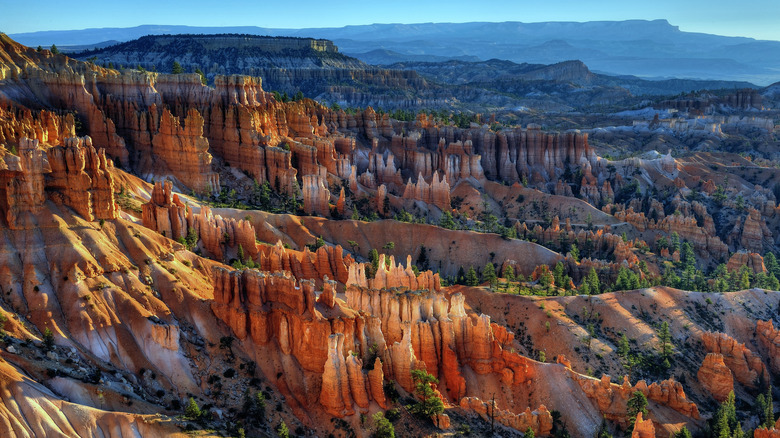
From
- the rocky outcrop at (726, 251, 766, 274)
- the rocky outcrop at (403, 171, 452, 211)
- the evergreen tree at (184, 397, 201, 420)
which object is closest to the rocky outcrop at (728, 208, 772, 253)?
the rocky outcrop at (726, 251, 766, 274)

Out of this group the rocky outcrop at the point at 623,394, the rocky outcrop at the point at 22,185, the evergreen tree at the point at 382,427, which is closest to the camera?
the evergreen tree at the point at 382,427

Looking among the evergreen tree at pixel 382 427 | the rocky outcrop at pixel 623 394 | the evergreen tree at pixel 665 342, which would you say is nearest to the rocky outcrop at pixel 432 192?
the evergreen tree at pixel 665 342

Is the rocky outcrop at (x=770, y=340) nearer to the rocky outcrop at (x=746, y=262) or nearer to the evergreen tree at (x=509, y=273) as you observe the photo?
the rocky outcrop at (x=746, y=262)

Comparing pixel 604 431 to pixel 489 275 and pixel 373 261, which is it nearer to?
pixel 489 275

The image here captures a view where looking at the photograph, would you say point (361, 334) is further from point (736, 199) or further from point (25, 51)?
point (736, 199)

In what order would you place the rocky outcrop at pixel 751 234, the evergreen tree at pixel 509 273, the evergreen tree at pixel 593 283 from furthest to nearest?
the rocky outcrop at pixel 751 234
the evergreen tree at pixel 509 273
the evergreen tree at pixel 593 283

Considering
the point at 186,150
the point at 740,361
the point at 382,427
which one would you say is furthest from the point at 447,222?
the point at 382,427
